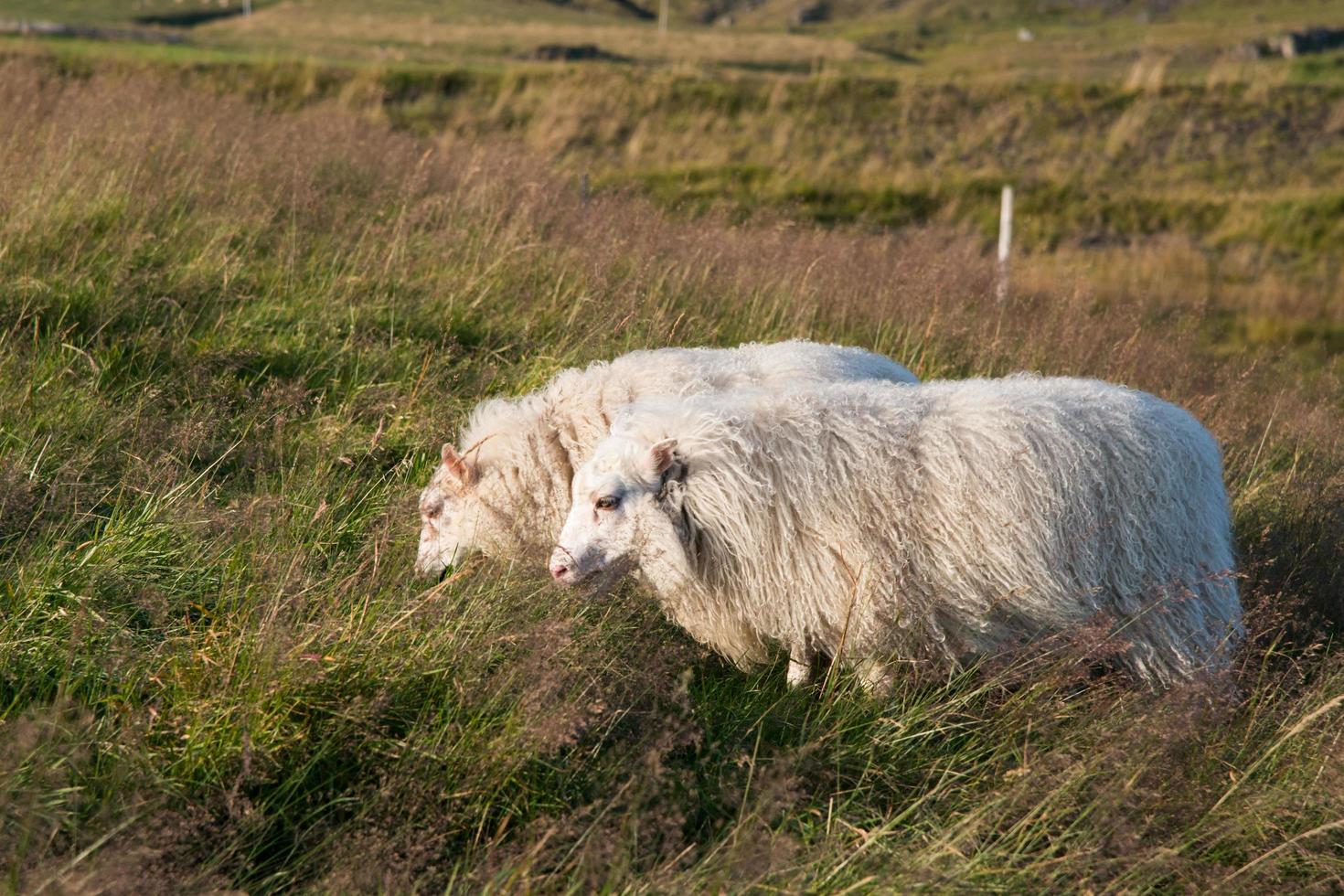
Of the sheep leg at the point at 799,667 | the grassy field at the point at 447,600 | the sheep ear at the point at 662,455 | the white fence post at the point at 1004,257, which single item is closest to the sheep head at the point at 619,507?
the sheep ear at the point at 662,455

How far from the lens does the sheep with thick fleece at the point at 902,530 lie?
4.12 metres

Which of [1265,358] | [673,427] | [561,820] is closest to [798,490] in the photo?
[673,427]

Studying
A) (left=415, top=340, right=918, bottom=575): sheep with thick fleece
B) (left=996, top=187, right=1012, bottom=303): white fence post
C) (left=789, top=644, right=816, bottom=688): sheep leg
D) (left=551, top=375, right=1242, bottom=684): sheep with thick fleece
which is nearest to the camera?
(left=551, top=375, right=1242, bottom=684): sheep with thick fleece

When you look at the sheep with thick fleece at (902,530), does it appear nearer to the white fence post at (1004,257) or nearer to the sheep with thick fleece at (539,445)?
the sheep with thick fleece at (539,445)

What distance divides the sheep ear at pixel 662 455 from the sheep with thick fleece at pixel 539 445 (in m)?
0.73

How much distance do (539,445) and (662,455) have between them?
0.93m

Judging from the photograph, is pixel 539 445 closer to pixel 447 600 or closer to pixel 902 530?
pixel 447 600

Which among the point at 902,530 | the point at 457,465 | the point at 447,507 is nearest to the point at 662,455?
the point at 902,530

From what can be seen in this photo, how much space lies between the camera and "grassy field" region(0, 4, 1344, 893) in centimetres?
308

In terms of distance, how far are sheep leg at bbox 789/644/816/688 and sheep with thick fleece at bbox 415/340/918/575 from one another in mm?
1081

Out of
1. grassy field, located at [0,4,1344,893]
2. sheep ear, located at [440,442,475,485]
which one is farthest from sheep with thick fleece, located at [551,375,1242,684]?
sheep ear, located at [440,442,475,485]

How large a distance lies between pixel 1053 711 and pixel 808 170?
15593 millimetres

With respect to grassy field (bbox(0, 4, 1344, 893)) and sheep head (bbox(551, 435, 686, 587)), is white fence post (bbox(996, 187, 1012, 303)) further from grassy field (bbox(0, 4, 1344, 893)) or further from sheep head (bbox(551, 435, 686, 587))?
sheep head (bbox(551, 435, 686, 587))

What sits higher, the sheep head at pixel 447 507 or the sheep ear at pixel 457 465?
the sheep ear at pixel 457 465
